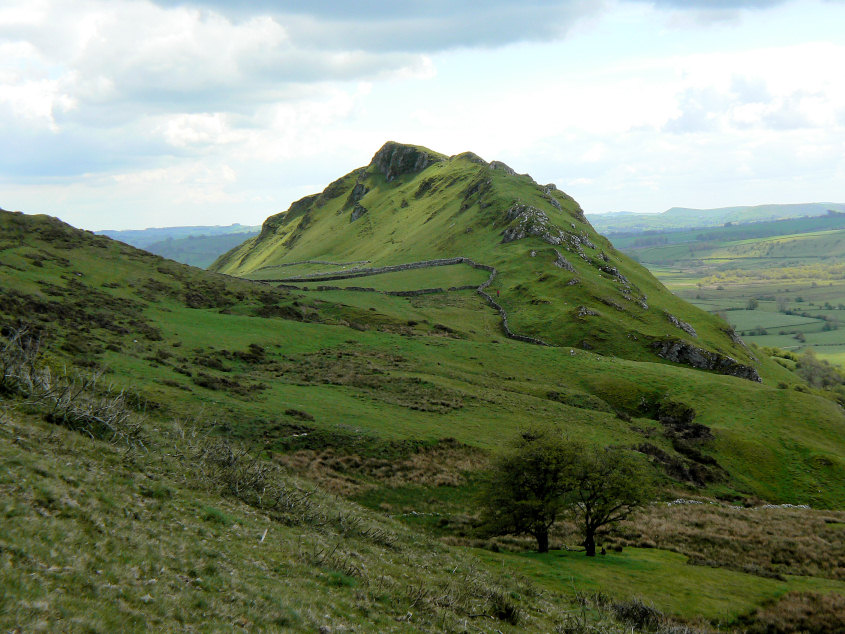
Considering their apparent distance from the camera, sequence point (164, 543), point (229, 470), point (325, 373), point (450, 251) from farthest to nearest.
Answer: point (450, 251) < point (325, 373) < point (229, 470) < point (164, 543)

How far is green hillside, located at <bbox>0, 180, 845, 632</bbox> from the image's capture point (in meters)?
13.5

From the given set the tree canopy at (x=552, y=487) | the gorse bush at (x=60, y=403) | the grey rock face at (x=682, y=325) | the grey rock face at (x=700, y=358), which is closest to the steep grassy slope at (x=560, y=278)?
the grey rock face at (x=700, y=358)

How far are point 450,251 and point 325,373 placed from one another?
356 feet

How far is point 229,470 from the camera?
80.2 feet

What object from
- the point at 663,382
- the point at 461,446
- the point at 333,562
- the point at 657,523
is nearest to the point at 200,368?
the point at 461,446

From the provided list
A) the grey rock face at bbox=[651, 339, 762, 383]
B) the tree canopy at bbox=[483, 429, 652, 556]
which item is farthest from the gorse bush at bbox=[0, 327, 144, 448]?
the grey rock face at bbox=[651, 339, 762, 383]

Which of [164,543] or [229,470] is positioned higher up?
[164,543]

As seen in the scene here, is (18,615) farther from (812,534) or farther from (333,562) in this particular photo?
(812,534)

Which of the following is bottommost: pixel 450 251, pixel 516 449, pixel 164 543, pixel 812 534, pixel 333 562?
pixel 812 534

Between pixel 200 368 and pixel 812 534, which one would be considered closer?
pixel 812 534

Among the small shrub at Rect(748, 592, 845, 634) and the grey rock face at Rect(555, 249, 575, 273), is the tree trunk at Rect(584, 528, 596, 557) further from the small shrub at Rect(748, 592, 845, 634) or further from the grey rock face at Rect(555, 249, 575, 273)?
the grey rock face at Rect(555, 249, 575, 273)

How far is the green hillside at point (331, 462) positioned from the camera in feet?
44.3

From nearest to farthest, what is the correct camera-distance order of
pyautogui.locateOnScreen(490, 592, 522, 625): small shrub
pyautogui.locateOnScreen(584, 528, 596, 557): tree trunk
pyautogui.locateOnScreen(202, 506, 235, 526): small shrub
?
1. pyautogui.locateOnScreen(202, 506, 235, 526): small shrub
2. pyautogui.locateOnScreen(490, 592, 522, 625): small shrub
3. pyautogui.locateOnScreen(584, 528, 596, 557): tree trunk

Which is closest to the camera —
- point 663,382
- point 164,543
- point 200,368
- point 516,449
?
point 164,543
